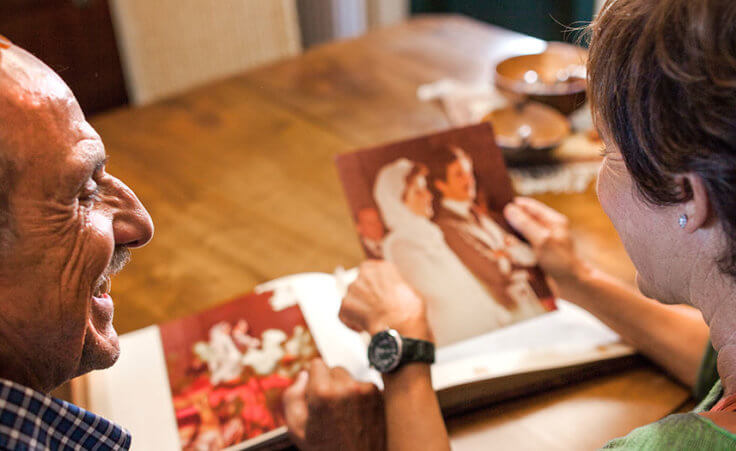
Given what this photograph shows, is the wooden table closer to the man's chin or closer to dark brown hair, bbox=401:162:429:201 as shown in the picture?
dark brown hair, bbox=401:162:429:201

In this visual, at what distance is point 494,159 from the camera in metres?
1.02

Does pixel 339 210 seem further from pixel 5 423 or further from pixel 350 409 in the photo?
pixel 5 423

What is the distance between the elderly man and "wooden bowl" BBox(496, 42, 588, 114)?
961 mm

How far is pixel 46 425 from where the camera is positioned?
0.51 metres

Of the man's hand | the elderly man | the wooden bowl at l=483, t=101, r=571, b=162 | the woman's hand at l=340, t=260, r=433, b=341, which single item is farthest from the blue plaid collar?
the wooden bowl at l=483, t=101, r=571, b=162

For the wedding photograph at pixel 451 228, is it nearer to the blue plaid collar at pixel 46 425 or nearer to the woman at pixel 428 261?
the woman at pixel 428 261

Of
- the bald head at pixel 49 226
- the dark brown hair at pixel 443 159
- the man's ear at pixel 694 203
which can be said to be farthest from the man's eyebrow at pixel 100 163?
the dark brown hair at pixel 443 159

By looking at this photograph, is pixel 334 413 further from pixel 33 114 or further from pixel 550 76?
pixel 550 76

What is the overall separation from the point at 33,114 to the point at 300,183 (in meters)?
0.84

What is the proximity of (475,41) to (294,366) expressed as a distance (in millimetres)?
1185

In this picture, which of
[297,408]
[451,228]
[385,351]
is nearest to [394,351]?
[385,351]

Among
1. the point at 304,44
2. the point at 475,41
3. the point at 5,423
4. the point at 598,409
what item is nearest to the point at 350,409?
the point at 598,409

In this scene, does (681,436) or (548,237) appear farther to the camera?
(548,237)

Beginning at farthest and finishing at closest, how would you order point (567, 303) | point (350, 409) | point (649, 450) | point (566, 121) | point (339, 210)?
point (566, 121) < point (339, 210) < point (567, 303) < point (350, 409) < point (649, 450)
